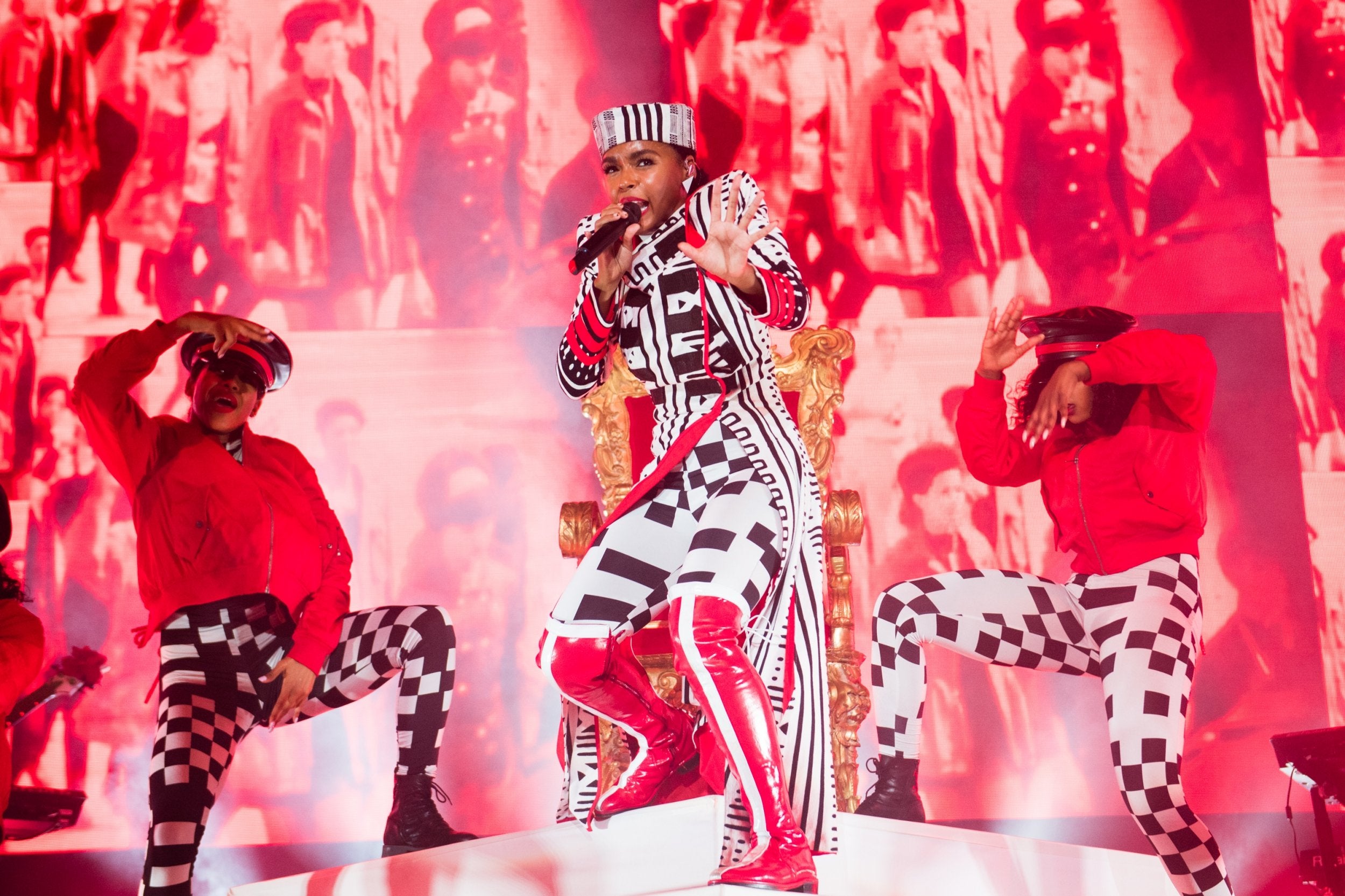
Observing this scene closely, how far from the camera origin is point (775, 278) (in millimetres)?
2250

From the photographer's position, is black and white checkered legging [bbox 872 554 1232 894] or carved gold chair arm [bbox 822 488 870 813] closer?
black and white checkered legging [bbox 872 554 1232 894]

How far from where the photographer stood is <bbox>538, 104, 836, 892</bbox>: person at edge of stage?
2199 millimetres

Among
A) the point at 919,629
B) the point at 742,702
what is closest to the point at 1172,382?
the point at 919,629

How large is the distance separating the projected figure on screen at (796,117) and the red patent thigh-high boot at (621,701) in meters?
2.10

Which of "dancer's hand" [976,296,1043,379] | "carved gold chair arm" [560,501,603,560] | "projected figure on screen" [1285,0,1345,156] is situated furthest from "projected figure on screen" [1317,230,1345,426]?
"carved gold chair arm" [560,501,603,560]

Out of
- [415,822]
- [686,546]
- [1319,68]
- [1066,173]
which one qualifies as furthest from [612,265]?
[1319,68]

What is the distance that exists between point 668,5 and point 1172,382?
2.39m

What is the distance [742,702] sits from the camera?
2.02 metres

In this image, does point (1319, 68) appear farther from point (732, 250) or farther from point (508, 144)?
point (732, 250)

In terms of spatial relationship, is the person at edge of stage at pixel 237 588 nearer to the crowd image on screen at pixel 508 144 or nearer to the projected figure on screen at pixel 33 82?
the crowd image on screen at pixel 508 144

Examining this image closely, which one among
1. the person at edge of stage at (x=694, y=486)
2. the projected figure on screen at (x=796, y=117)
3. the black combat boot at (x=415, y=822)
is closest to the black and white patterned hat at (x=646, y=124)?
the person at edge of stage at (x=694, y=486)

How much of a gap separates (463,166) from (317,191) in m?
0.52

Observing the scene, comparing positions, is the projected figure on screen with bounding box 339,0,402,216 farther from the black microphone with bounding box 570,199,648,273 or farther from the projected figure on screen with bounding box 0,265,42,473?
the black microphone with bounding box 570,199,648,273

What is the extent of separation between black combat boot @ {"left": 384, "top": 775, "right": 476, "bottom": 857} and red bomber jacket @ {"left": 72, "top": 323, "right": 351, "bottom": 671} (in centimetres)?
36
